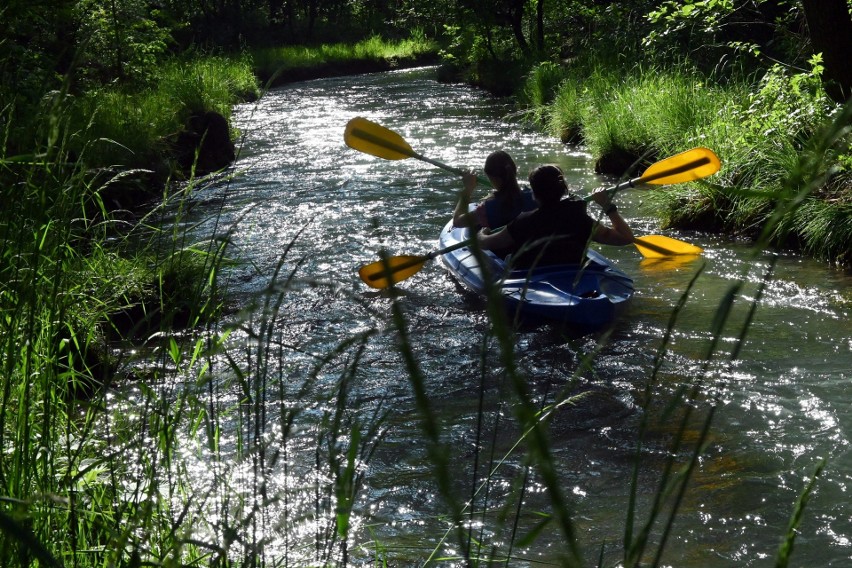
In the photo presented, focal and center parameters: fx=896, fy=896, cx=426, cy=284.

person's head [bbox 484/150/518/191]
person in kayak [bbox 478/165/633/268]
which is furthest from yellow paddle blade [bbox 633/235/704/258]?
person's head [bbox 484/150/518/191]

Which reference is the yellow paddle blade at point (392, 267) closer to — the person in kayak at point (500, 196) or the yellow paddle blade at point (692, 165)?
the yellow paddle blade at point (692, 165)

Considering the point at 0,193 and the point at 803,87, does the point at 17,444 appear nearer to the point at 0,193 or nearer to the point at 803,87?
the point at 0,193

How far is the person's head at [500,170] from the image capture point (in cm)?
579

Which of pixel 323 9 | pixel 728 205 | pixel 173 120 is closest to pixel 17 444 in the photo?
pixel 728 205

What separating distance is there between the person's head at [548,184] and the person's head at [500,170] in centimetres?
72

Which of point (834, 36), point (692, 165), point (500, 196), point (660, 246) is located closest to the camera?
point (692, 165)

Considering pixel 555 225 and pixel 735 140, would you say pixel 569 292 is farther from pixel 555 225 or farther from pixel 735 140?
pixel 735 140

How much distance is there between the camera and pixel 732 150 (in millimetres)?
7074

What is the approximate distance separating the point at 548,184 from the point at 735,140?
8.65ft

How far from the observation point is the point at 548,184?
5023 millimetres

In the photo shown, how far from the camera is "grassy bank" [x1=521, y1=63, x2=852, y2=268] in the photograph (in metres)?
5.98

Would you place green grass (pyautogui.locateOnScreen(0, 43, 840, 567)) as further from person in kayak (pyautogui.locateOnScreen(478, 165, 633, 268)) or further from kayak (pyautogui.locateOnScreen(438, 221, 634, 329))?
person in kayak (pyautogui.locateOnScreen(478, 165, 633, 268))

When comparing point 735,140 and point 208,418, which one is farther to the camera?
point 735,140

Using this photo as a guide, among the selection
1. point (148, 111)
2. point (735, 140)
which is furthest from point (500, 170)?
point (148, 111)
